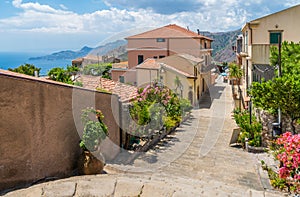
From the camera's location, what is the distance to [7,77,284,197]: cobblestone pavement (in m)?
6.59

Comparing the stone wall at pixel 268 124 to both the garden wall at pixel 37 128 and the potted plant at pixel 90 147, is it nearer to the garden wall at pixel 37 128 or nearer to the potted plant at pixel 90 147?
the potted plant at pixel 90 147

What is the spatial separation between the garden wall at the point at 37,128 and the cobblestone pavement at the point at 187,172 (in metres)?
0.72

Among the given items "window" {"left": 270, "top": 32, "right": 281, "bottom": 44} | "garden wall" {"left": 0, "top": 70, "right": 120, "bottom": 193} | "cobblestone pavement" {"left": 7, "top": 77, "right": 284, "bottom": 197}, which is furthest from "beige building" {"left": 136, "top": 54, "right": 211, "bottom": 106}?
"garden wall" {"left": 0, "top": 70, "right": 120, "bottom": 193}

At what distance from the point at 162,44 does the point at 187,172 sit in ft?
88.0

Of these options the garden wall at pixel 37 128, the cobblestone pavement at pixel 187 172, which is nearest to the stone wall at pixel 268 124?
the cobblestone pavement at pixel 187 172

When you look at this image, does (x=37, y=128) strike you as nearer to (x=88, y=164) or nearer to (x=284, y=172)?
(x=88, y=164)

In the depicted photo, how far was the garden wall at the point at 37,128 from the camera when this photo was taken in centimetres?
670

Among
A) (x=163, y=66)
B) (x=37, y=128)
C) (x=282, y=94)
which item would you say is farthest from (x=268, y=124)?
(x=163, y=66)

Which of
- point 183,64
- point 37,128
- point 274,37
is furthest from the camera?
point 183,64

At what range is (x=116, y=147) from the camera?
11.9m

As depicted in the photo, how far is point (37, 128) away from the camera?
7.50m

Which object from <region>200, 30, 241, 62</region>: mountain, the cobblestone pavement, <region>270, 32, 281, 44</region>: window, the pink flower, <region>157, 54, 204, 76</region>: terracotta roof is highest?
<region>200, 30, 241, 62</region>: mountain

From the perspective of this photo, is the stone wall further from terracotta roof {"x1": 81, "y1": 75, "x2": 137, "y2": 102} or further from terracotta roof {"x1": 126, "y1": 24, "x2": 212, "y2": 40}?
terracotta roof {"x1": 126, "y1": 24, "x2": 212, "y2": 40}

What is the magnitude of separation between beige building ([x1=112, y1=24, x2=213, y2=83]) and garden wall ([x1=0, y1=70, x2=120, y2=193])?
23.8 meters
